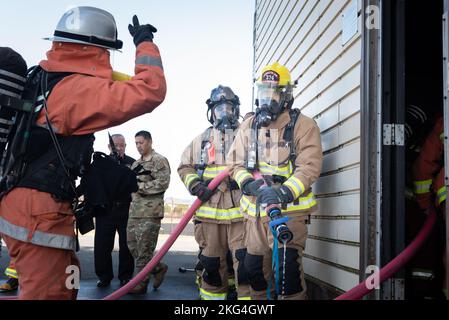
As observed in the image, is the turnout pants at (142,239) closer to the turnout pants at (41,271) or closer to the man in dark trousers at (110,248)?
the man in dark trousers at (110,248)

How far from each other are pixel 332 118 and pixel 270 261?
152 cm

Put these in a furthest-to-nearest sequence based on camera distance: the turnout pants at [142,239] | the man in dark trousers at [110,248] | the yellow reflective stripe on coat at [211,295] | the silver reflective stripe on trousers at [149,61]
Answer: the man in dark trousers at [110,248] < the turnout pants at [142,239] < the yellow reflective stripe on coat at [211,295] < the silver reflective stripe on trousers at [149,61]

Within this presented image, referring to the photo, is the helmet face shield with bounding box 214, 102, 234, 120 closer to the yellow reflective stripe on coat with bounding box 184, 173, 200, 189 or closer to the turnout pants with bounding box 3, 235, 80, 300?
the yellow reflective stripe on coat with bounding box 184, 173, 200, 189

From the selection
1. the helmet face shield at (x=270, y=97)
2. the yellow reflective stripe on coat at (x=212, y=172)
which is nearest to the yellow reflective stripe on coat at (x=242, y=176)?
the helmet face shield at (x=270, y=97)

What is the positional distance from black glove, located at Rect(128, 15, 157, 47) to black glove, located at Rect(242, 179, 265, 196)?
63.7 inches

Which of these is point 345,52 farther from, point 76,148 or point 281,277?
point 76,148

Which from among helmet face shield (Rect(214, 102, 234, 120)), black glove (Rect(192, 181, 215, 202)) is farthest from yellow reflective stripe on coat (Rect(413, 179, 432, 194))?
helmet face shield (Rect(214, 102, 234, 120))

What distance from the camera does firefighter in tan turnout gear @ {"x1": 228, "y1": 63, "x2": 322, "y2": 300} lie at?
3.98 metres

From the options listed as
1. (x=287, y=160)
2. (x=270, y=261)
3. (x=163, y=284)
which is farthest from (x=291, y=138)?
(x=163, y=284)

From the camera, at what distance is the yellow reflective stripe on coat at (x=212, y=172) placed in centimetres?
552

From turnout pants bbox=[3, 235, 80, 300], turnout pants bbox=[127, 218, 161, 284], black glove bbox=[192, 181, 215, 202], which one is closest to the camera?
turnout pants bbox=[3, 235, 80, 300]

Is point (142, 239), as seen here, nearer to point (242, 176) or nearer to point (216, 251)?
point (216, 251)

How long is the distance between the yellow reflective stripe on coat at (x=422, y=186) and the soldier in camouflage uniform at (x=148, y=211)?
3.44 metres
